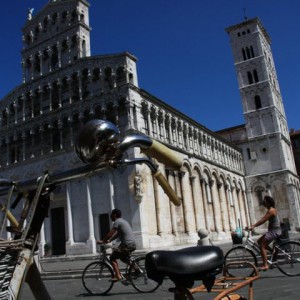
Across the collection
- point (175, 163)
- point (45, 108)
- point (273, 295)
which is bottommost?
point (273, 295)

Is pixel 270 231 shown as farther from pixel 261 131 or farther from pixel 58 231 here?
pixel 261 131

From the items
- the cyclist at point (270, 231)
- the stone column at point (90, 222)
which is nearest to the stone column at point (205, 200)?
the stone column at point (90, 222)

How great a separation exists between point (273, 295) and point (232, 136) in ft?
128

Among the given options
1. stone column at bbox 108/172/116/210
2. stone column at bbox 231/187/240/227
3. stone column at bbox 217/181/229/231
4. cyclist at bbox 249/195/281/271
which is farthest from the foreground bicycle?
stone column at bbox 231/187/240/227

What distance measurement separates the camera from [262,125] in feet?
133

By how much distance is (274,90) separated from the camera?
4369 cm

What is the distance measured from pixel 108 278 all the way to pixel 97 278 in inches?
9.1

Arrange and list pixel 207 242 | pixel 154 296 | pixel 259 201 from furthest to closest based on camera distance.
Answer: pixel 259 201 < pixel 207 242 < pixel 154 296

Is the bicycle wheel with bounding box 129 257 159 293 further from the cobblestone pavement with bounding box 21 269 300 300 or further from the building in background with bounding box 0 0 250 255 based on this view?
the building in background with bounding box 0 0 250 255

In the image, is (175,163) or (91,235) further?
(91,235)

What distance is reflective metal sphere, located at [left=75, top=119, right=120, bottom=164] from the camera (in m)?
2.18

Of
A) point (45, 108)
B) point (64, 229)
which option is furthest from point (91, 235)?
point (45, 108)

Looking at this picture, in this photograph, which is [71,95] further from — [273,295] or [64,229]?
[273,295]

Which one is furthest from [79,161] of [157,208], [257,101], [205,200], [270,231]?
[257,101]
